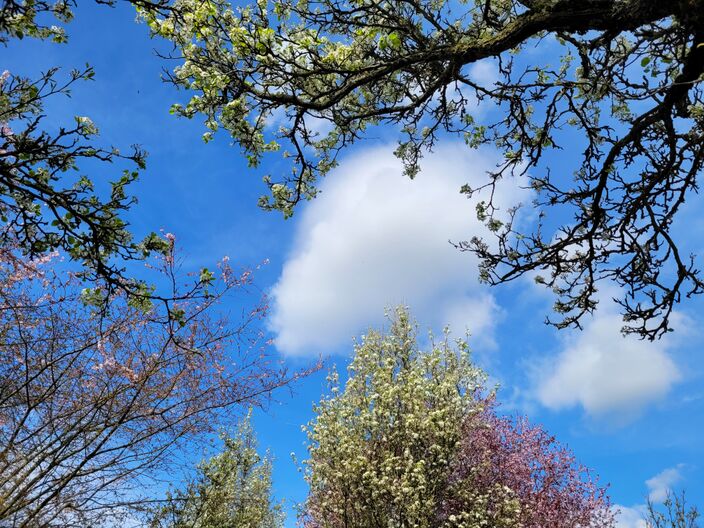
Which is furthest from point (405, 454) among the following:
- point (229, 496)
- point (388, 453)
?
point (229, 496)

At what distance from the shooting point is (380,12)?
6.68 meters

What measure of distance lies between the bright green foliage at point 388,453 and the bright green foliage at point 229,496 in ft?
6.44

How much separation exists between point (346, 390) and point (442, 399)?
295cm

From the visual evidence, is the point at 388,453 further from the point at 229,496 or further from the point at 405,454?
the point at 229,496

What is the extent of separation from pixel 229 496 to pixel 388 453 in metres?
6.16

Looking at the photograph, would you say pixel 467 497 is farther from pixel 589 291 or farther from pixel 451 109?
pixel 451 109

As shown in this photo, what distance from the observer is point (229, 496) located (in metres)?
15.1

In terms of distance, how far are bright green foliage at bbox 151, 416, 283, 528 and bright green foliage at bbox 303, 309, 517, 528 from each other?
196cm

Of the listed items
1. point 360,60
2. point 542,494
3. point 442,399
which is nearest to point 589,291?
point 360,60

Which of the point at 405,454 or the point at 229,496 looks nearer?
the point at 405,454

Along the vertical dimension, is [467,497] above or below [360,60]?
below

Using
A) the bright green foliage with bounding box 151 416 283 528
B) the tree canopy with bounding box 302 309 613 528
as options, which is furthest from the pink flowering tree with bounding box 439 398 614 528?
the bright green foliage with bounding box 151 416 283 528

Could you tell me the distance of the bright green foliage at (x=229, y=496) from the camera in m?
11.8

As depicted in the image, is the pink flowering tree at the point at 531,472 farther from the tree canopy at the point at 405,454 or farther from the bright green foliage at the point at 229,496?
the bright green foliage at the point at 229,496
